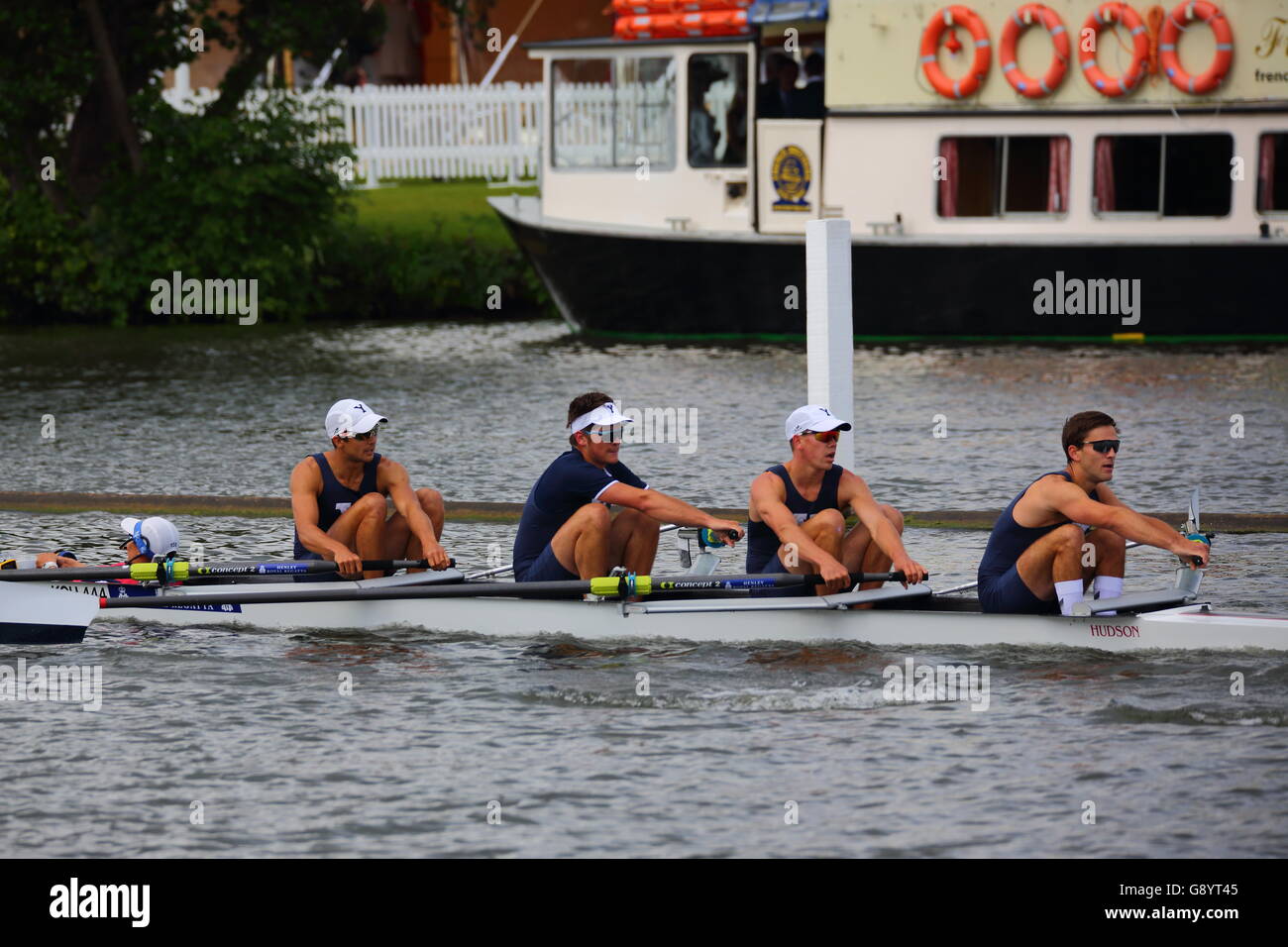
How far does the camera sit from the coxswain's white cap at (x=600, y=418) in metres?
10.8

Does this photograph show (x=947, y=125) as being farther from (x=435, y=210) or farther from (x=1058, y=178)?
(x=435, y=210)

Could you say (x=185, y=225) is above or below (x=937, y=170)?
below

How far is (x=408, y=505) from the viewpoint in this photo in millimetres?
11297

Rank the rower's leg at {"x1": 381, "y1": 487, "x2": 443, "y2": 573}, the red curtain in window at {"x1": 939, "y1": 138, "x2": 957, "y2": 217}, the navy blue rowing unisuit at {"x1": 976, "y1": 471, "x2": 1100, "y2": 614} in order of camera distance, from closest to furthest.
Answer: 1. the navy blue rowing unisuit at {"x1": 976, "y1": 471, "x2": 1100, "y2": 614}
2. the rower's leg at {"x1": 381, "y1": 487, "x2": 443, "y2": 573}
3. the red curtain in window at {"x1": 939, "y1": 138, "x2": 957, "y2": 217}

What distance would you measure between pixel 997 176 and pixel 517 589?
1570cm

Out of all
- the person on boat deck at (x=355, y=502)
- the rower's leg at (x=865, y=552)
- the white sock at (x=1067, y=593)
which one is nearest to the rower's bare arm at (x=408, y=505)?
the person on boat deck at (x=355, y=502)

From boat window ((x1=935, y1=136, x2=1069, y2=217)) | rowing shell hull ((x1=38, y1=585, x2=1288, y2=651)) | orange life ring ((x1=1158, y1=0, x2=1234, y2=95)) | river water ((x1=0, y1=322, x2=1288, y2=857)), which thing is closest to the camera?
river water ((x1=0, y1=322, x2=1288, y2=857))

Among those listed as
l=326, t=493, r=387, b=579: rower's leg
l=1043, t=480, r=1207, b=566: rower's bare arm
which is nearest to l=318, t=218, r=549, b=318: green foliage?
l=326, t=493, r=387, b=579: rower's leg

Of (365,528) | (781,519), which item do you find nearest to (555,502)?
(365,528)

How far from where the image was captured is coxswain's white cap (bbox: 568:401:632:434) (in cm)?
1084

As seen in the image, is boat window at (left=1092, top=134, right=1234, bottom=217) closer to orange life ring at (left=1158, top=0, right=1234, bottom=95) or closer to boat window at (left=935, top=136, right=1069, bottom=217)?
boat window at (left=935, top=136, right=1069, bottom=217)

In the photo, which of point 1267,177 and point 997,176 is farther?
point 997,176

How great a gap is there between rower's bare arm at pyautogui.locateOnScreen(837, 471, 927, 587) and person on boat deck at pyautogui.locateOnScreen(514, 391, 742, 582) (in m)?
0.63
